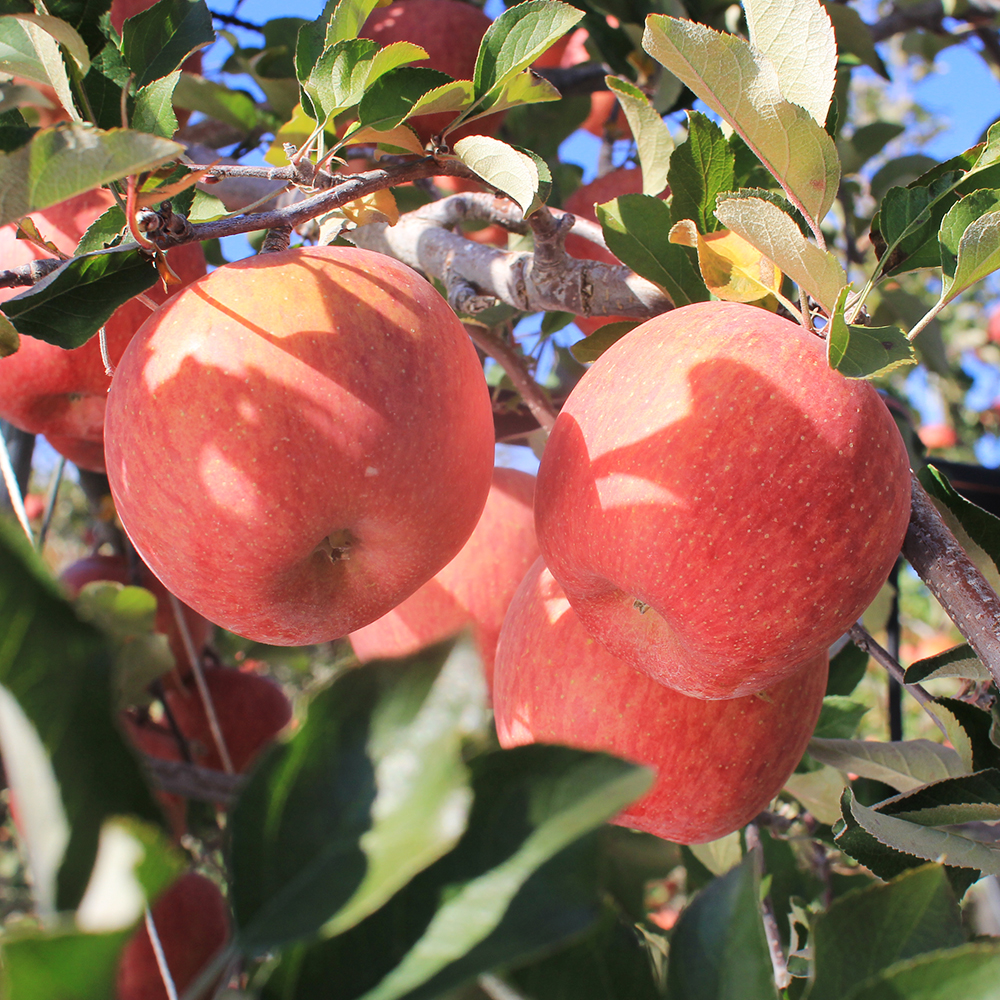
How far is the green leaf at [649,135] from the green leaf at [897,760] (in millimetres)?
→ 603

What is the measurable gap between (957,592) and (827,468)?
0.43 feet

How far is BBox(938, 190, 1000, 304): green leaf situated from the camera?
0.58m

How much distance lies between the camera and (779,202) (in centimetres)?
73

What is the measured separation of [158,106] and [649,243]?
445mm

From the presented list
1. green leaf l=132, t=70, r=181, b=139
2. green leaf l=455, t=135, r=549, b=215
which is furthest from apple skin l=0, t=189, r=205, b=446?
green leaf l=455, t=135, r=549, b=215

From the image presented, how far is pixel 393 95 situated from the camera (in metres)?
0.73

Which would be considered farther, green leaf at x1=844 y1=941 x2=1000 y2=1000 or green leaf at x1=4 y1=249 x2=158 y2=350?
green leaf at x1=4 y1=249 x2=158 y2=350

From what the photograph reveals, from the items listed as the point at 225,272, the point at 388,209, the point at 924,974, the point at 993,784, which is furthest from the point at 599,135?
the point at 924,974

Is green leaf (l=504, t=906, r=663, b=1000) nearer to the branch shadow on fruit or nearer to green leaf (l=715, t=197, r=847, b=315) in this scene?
the branch shadow on fruit

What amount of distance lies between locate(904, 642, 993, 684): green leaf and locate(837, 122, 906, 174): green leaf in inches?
53.7

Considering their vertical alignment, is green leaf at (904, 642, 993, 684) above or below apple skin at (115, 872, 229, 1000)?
above

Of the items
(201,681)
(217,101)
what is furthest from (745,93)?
(201,681)

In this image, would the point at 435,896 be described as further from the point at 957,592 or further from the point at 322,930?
the point at 957,592

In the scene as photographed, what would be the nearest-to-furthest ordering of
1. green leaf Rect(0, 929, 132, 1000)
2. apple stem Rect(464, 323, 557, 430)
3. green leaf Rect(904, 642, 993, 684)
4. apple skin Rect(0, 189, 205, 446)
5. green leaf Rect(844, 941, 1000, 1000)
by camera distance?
1. green leaf Rect(0, 929, 132, 1000)
2. green leaf Rect(844, 941, 1000, 1000)
3. green leaf Rect(904, 642, 993, 684)
4. apple skin Rect(0, 189, 205, 446)
5. apple stem Rect(464, 323, 557, 430)
